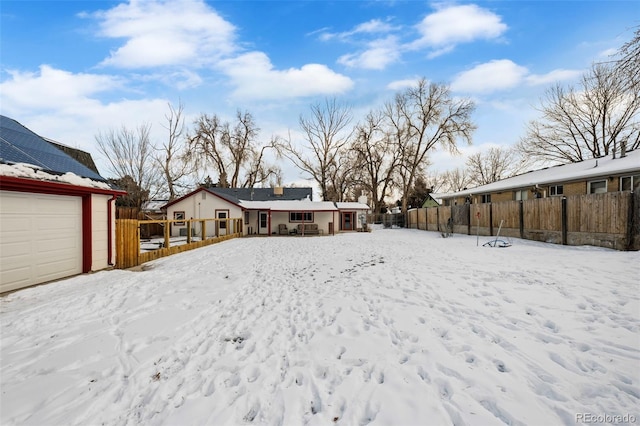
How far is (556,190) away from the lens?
→ 1567cm

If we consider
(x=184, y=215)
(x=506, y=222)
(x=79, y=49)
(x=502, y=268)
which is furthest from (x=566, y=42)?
(x=184, y=215)

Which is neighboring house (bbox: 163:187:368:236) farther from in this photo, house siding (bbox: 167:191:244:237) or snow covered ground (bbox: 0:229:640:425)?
snow covered ground (bbox: 0:229:640:425)

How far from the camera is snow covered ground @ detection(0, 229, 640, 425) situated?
2.35 meters

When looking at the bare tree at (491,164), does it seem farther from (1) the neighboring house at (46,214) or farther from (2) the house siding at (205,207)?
(1) the neighboring house at (46,214)

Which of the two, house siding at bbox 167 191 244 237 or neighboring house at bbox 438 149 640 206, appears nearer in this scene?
neighboring house at bbox 438 149 640 206

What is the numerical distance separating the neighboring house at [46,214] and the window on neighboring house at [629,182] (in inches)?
836

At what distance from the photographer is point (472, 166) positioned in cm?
4291

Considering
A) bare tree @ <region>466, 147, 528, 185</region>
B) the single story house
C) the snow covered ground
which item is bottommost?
the snow covered ground

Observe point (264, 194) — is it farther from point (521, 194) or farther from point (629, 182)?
point (629, 182)

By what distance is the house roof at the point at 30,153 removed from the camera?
658 centimetres

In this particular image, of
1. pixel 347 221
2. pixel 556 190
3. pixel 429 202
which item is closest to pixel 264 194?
pixel 347 221

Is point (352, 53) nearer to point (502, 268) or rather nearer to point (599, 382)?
point (502, 268)

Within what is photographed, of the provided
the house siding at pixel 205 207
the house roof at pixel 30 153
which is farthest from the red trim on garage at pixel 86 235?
the house siding at pixel 205 207

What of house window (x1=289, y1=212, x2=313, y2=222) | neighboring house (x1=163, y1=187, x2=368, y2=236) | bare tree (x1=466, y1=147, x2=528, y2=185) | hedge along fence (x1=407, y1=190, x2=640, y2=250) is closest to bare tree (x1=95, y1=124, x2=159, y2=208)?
neighboring house (x1=163, y1=187, x2=368, y2=236)
